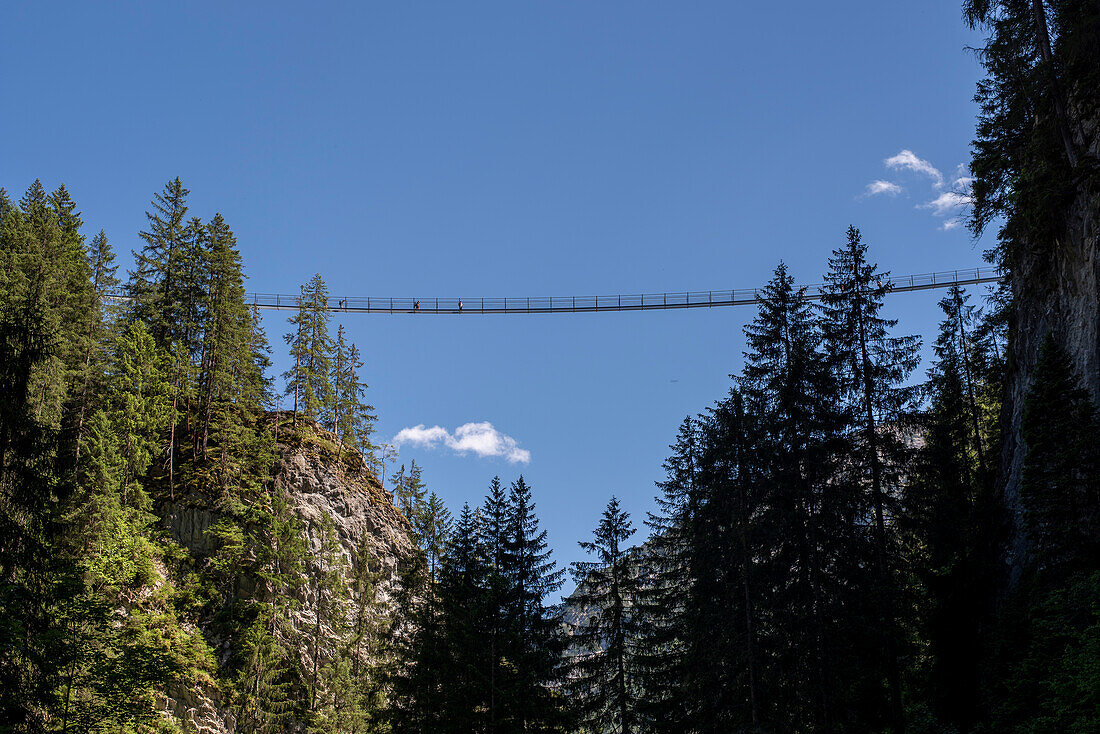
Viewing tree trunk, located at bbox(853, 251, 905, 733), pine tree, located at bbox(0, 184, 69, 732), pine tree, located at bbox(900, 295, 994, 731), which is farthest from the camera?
pine tree, located at bbox(900, 295, 994, 731)

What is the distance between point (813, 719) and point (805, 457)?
7.93m

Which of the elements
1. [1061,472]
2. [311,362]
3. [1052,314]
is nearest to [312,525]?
[311,362]

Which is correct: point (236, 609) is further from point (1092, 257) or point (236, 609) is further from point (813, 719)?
point (1092, 257)

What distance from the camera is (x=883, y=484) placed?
25.2m

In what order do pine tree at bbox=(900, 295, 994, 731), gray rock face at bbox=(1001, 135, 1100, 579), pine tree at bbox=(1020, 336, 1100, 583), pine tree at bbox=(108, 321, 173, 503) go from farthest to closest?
pine tree at bbox=(108, 321, 173, 503), pine tree at bbox=(900, 295, 994, 731), gray rock face at bbox=(1001, 135, 1100, 579), pine tree at bbox=(1020, 336, 1100, 583)

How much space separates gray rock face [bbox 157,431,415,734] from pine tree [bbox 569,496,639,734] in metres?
15.3

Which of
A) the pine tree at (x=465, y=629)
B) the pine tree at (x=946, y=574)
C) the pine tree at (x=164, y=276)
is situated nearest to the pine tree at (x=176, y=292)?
the pine tree at (x=164, y=276)

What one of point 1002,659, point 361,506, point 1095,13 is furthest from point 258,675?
point 1095,13

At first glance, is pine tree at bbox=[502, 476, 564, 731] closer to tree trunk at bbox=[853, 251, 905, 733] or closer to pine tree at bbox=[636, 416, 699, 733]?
pine tree at bbox=[636, 416, 699, 733]

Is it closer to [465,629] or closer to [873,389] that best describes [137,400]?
[465,629]

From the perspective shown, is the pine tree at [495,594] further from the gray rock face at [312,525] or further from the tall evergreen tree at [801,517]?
the gray rock face at [312,525]

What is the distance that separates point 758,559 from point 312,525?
29.2 m

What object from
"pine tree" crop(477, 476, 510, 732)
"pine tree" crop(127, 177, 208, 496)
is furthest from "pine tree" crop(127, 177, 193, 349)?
"pine tree" crop(477, 476, 510, 732)

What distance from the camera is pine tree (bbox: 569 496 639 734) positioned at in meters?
26.8
